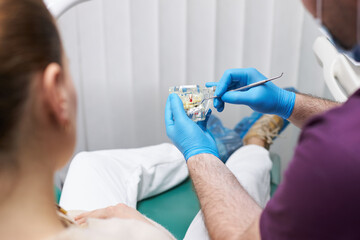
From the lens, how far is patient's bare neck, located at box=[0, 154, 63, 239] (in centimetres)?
59

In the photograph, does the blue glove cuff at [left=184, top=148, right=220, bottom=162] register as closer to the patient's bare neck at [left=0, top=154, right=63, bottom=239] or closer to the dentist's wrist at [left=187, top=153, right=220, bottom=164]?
the dentist's wrist at [left=187, top=153, right=220, bottom=164]

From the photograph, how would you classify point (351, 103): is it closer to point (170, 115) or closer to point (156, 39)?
point (170, 115)

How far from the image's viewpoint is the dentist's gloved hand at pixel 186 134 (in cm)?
116

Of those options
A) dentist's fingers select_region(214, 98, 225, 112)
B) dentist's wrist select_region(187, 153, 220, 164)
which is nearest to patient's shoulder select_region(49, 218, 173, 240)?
dentist's wrist select_region(187, 153, 220, 164)

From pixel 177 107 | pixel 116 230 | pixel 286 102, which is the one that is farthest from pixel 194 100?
pixel 116 230

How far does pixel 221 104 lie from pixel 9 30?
2.86 ft

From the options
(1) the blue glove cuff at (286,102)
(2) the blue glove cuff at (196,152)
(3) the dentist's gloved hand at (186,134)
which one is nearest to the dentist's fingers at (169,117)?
(3) the dentist's gloved hand at (186,134)

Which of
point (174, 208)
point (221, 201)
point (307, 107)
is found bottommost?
point (174, 208)

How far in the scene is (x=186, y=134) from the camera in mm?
1174

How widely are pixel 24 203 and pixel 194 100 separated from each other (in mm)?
777

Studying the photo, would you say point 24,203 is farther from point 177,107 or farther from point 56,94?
point 177,107

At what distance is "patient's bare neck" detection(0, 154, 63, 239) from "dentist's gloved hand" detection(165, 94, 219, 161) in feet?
1.94

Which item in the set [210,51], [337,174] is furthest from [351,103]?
[210,51]

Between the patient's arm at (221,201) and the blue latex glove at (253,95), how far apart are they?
25 centimetres
